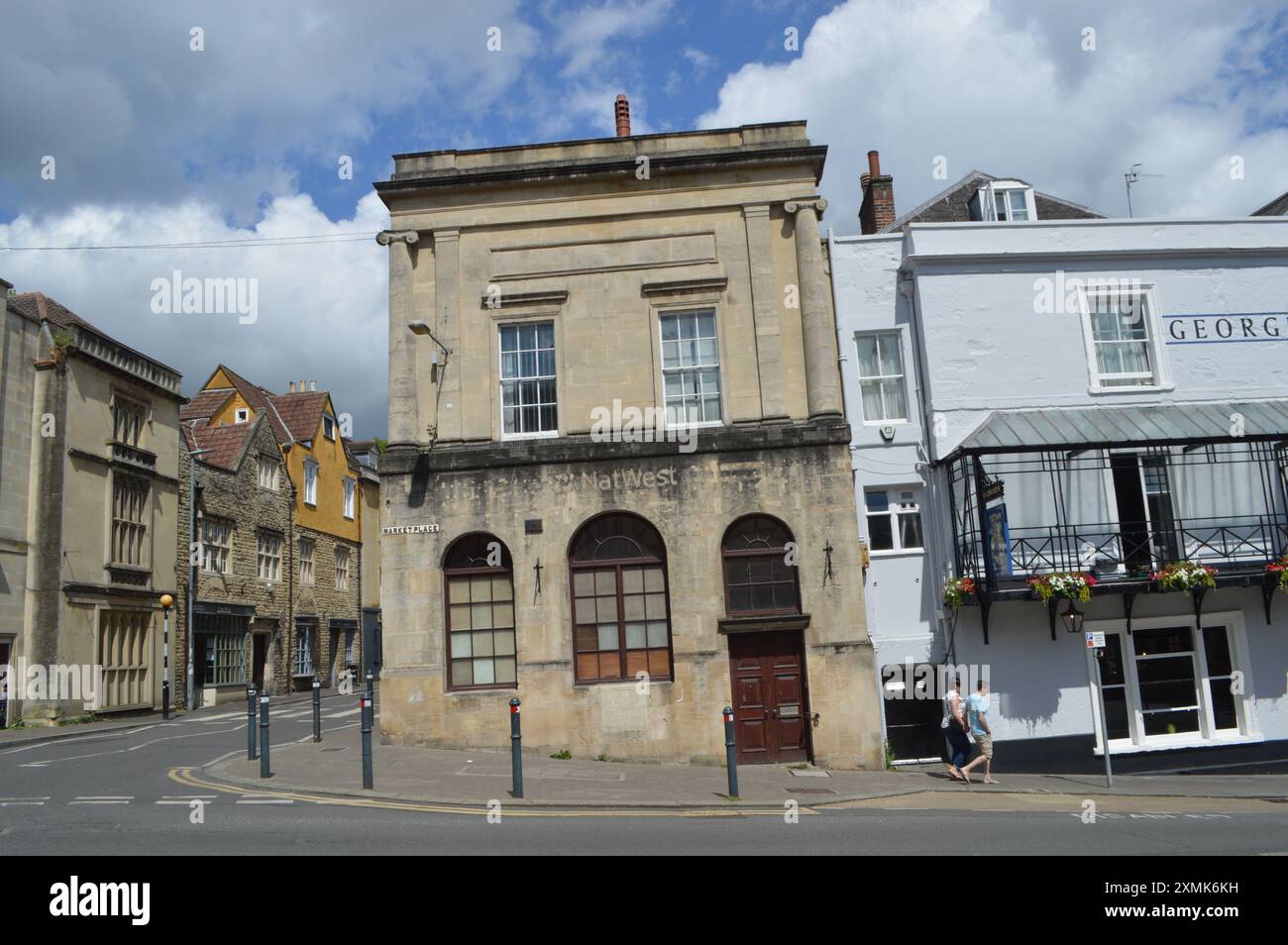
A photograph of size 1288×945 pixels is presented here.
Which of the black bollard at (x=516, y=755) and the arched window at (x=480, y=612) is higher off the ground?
the arched window at (x=480, y=612)

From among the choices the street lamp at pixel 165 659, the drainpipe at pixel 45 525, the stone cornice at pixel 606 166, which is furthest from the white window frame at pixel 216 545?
the stone cornice at pixel 606 166

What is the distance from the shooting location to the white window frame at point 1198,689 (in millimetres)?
17406

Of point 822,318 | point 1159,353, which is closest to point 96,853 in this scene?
point 822,318

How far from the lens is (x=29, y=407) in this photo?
79.7ft

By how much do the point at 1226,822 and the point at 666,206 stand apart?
43.2 feet

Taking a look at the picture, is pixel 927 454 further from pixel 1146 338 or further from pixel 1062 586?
pixel 1146 338

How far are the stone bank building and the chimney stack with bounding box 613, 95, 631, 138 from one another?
170 cm

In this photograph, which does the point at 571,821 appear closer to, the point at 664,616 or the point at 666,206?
the point at 664,616

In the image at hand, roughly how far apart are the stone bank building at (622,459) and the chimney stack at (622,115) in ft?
5.59

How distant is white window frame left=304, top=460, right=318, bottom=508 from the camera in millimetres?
40125

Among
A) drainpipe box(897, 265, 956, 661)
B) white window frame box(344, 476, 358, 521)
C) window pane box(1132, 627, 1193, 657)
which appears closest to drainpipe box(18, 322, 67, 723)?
white window frame box(344, 476, 358, 521)

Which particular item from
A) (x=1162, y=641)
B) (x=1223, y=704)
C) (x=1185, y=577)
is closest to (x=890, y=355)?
(x=1185, y=577)

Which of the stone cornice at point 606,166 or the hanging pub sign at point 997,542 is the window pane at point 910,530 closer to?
the hanging pub sign at point 997,542

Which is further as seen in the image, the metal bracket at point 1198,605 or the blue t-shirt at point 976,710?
the metal bracket at point 1198,605
